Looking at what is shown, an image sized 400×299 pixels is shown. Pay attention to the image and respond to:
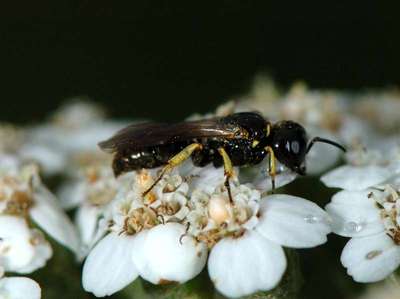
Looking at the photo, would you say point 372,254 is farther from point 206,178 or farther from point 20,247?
point 20,247

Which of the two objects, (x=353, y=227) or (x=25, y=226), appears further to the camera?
(x=25, y=226)

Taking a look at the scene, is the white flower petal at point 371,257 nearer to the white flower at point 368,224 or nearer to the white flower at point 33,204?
the white flower at point 368,224

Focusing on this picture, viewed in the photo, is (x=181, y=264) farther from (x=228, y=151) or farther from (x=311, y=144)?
(x=311, y=144)

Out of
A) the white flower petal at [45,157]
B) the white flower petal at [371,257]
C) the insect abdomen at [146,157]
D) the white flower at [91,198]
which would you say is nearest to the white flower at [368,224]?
the white flower petal at [371,257]

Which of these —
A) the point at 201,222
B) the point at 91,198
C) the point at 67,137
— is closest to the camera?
the point at 201,222

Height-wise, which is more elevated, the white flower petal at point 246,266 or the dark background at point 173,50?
the white flower petal at point 246,266

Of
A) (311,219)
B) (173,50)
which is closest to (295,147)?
(311,219)

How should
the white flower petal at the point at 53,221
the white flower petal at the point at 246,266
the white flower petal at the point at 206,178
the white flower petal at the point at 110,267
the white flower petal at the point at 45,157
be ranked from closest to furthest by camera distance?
the white flower petal at the point at 246,266, the white flower petal at the point at 110,267, the white flower petal at the point at 206,178, the white flower petal at the point at 53,221, the white flower petal at the point at 45,157

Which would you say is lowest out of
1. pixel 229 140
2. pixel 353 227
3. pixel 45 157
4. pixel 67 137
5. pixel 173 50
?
pixel 173 50
